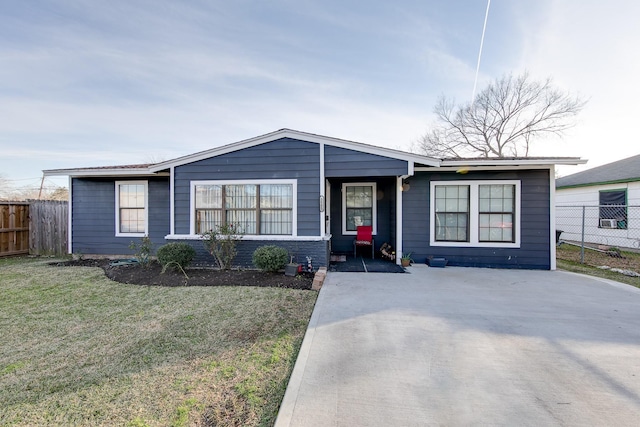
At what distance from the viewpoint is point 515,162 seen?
6.16m

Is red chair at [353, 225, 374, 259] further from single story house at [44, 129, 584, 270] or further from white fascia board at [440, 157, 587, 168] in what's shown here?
white fascia board at [440, 157, 587, 168]

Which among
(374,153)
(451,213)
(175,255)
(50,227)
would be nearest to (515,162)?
(451,213)

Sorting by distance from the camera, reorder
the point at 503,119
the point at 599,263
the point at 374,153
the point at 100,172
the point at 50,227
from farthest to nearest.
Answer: the point at 503,119, the point at 50,227, the point at 599,263, the point at 100,172, the point at 374,153

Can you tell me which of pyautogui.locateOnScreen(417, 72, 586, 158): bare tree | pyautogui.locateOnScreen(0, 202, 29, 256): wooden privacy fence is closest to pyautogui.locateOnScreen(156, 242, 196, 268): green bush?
pyautogui.locateOnScreen(0, 202, 29, 256): wooden privacy fence

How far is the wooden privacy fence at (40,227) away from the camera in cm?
852

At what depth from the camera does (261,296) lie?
4.40 m

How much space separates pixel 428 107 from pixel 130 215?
19.2m

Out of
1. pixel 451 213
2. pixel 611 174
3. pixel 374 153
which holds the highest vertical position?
pixel 611 174

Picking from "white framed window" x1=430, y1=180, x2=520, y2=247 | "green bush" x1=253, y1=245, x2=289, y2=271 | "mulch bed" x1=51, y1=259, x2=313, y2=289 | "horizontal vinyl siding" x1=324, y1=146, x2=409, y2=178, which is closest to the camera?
"mulch bed" x1=51, y1=259, x2=313, y2=289

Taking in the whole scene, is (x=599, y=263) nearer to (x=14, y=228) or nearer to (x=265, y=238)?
(x=265, y=238)

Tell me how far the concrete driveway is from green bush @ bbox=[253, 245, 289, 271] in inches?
57.7

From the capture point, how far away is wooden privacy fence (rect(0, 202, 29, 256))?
26.7 feet

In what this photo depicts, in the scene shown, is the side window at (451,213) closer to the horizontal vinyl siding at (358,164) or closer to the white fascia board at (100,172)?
the horizontal vinyl siding at (358,164)

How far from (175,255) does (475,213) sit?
23.8 feet
